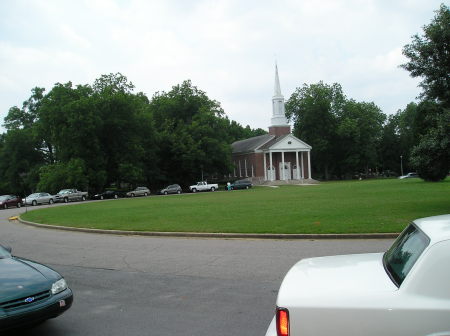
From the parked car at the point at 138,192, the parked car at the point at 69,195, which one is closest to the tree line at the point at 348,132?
the parked car at the point at 138,192

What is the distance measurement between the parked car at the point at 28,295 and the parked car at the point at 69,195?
46.5 meters

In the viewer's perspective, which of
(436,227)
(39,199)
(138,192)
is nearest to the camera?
(436,227)

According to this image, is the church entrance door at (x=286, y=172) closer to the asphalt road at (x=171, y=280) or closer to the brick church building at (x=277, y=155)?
the brick church building at (x=277, y=155)

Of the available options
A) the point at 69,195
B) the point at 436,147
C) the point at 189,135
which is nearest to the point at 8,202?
the point at 69,195

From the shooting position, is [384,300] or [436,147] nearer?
[384,300]

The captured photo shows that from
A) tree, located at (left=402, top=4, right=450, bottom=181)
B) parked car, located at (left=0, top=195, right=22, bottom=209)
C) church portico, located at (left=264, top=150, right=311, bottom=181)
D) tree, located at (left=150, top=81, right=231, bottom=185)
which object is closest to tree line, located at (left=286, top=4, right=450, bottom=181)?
church portico, located at (left=264, top=150, right=311, bottom=181)

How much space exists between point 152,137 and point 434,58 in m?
52.3

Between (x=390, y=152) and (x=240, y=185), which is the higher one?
(x=390, y=152)

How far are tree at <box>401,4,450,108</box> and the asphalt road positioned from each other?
8411mm

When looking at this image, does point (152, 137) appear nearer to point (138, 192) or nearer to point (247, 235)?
point (138, 192)

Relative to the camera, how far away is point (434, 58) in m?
16.8

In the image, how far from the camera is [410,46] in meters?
17.2

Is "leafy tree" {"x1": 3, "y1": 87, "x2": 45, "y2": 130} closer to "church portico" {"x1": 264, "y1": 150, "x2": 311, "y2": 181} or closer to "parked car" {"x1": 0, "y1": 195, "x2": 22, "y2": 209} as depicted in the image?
"parked car" {"x1": 0, "y1": 195, "x2": 22, "y2": 209}

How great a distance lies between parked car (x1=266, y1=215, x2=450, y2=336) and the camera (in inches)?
118
